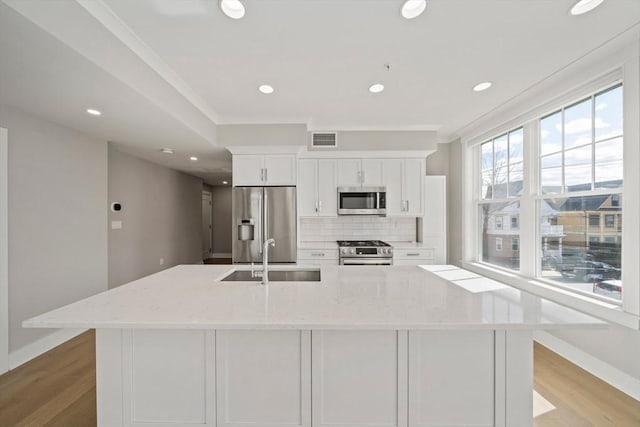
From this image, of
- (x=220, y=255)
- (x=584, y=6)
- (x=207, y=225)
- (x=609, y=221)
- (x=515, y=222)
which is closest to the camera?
(x=584, y=6)

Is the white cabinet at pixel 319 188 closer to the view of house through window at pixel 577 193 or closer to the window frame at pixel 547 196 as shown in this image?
the window frame at pixel 547 196

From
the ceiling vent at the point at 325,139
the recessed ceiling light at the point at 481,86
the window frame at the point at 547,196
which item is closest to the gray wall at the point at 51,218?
the ceiling vent at the point at 325,139

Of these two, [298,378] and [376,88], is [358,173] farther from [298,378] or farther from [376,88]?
[298,378]

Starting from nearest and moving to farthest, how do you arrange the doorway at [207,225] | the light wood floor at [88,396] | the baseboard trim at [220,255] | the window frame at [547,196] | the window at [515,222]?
the light wood floor at [88,396] < the window frame at [547,196] < the window at [515,222] < the doorway at [207,225] < the baseboard trim at [220,255]

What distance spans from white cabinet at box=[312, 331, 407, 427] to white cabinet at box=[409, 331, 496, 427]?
89 mm

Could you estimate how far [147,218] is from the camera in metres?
4.58

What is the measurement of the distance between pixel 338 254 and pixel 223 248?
201 inches

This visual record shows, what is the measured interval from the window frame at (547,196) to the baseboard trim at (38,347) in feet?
16.2

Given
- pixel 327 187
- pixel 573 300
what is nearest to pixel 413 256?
pixel 327 187

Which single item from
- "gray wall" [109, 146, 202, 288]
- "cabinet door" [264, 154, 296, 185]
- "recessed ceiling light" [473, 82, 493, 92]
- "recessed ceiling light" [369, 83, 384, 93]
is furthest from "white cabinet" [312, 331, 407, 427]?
"gray wall" [109, 146, 202, 288]

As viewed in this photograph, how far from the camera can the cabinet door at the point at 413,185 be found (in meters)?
3.97

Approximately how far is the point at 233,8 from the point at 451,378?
246 centimetres

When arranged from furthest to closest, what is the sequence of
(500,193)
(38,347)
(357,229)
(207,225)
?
(207,225) < (357,229) < (500,193) < (38,347)

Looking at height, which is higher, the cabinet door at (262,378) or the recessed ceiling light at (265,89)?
the recessed ceiling light at (265,89)
